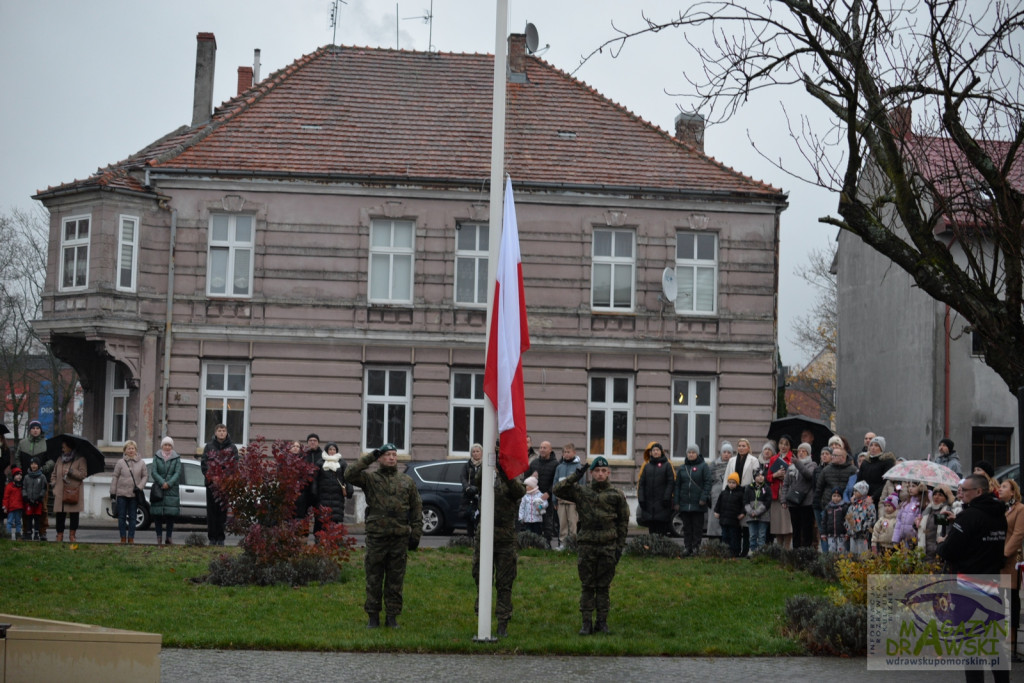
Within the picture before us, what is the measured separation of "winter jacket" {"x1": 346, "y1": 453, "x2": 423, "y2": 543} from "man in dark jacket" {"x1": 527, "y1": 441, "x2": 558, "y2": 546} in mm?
7115

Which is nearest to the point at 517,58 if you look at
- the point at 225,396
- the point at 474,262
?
the point at 474,262

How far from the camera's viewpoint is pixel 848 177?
1192 centimetres

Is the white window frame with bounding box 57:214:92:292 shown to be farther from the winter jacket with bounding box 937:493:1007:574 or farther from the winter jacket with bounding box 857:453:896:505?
the winter jacket with bounding box 937:493:1007:574

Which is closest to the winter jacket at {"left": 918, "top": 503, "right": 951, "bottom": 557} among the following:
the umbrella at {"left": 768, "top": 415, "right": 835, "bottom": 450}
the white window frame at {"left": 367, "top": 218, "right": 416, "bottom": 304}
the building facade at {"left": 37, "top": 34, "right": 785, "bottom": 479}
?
the umbrella at {"left": 768, "top": 415, "right": 835, "bottom": 450}

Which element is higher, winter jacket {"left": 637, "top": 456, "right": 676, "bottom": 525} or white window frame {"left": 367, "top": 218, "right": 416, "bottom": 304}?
white window frame {"left": 367, "top": 218, "right": 416, "bottom": 304}

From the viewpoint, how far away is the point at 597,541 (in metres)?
14.0

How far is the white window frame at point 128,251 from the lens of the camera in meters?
30.6

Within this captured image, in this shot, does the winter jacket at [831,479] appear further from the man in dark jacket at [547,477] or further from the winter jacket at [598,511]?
the winter jacket at [598,511]

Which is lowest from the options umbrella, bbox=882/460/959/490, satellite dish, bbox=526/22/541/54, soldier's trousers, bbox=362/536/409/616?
soldier's trousers, bbox=362/536/409/616

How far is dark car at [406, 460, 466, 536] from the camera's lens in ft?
85.1

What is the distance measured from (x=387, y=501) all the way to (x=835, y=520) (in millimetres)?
7890

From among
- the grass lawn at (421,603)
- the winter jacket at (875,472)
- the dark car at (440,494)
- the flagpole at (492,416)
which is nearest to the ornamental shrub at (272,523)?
the grass lawn at (421,603)

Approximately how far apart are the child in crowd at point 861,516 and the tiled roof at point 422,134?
49.2 feet

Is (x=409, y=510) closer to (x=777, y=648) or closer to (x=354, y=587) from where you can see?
(x=354, y=587)
